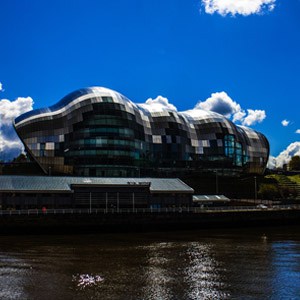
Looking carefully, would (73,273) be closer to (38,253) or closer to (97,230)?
(38,253)

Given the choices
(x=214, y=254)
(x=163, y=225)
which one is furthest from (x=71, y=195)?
(x=214, y=254)

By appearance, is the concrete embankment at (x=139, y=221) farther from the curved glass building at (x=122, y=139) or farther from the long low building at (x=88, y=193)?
the curved glass building at (x=122, y=139)

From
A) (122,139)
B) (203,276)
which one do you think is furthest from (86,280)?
(122,139)

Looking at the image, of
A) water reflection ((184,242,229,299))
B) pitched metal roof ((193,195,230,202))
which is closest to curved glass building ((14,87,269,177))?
pitched metal roof ((193,195,230,202))

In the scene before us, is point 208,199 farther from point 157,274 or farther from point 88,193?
point 157,274

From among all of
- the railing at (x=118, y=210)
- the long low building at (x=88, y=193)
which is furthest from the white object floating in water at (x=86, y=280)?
the long low building at (x=88, y=193)

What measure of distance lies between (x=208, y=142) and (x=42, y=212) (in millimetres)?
Answer: 81396

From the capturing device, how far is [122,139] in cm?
12100

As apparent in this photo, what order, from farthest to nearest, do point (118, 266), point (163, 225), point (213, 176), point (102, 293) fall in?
point (213, 176) → point (163, 225) → point (118, 266) → point (102, 293)

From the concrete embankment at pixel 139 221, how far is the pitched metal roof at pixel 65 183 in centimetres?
1181

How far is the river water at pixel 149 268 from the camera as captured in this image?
98.3 feet

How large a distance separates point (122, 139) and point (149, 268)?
84.8 metres

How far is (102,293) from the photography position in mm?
29516

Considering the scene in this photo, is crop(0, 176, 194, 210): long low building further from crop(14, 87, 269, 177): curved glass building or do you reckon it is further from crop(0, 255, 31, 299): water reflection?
crop(0, 255, 31, 299): water reflection
